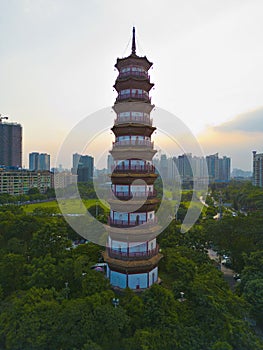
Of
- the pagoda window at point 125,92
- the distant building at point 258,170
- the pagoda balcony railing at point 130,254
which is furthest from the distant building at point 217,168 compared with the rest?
the pagoda window at point 125,92

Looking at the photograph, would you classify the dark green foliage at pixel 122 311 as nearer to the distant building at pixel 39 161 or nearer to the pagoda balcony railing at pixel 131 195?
the pagoda balcony railing at pixel 131 195

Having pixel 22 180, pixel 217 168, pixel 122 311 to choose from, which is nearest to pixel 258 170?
pixel 217 168

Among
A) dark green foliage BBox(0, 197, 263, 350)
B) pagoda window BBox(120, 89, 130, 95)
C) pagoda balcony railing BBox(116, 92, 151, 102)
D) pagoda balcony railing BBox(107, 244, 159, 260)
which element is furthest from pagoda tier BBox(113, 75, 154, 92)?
dark green foliage BBox(0, 197, 263, 350)

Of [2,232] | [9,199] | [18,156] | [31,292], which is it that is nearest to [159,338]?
[31,292]

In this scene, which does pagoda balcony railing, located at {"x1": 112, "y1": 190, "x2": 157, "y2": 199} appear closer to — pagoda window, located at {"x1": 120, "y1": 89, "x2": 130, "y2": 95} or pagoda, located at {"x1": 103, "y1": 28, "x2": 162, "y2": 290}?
pagoda, located at {"x1": 103, "y1": 28, "x2": 162, "y2": 290}

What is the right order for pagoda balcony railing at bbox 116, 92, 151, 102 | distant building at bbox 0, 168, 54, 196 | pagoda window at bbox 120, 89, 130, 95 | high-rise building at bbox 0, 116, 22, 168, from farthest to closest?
high-rise building at bbox 0, 116, 22, 168 < distant building at bbox 0, 168, 54, 196 < pagoda window at bbox 120, 89, 130, 95 < pagoda balcony railing at bbox 116, 92, 151, 102

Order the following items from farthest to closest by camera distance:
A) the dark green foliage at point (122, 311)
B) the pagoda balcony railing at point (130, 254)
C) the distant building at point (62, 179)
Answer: the distant building at point (62, 179) → the pagoda balcony railing at point (130, 254) → the dark green foliage at point (122, 311)
